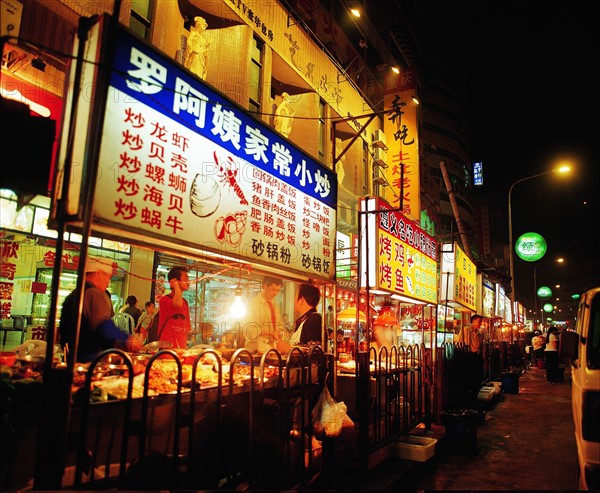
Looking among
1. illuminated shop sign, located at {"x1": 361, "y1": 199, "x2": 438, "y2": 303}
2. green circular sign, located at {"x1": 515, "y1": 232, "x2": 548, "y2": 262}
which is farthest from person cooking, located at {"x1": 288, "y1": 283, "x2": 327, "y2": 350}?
green circular sign, located at {"x1": 515, "y1": 232, "x2": 548, "y2": 262}

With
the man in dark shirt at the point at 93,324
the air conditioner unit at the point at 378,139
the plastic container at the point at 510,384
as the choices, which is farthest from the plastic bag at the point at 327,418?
the air conditioner unit at the point at 378,139

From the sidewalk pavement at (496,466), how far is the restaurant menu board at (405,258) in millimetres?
Result: 3034

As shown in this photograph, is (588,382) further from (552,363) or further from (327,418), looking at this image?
(552,363)

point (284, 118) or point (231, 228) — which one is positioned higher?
point (284, 118)

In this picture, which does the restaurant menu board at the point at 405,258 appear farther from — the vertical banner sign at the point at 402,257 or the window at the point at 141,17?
the window at the point at 141,17

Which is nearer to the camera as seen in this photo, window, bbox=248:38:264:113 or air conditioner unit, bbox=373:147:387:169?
window, bbox=248:38:264:113

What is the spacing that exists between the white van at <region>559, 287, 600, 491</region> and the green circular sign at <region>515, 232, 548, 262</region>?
1774cm

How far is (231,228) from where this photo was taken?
14.0 ft

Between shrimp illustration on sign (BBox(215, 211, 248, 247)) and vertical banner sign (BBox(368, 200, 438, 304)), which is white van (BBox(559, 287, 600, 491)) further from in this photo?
shrimp illustration on sign (BBox(215, 211, 248, 247))

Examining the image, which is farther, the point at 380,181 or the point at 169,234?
the point at 380,181

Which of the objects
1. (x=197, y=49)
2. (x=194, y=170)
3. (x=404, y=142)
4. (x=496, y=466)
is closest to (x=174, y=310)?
(x=194, y=170)

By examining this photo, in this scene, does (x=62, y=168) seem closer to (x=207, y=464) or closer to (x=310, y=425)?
(x=207, y=464)

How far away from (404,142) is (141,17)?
11345 mm

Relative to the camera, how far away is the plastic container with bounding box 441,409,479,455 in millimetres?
7195
